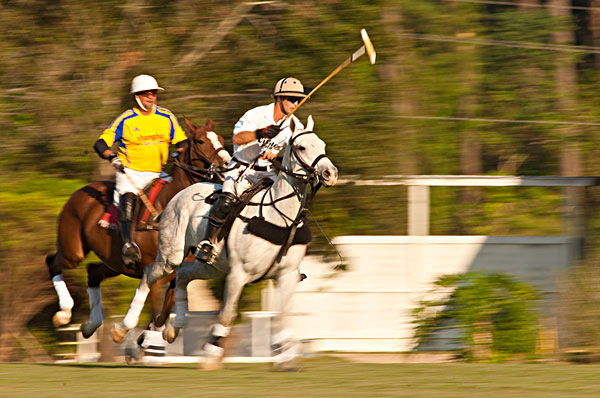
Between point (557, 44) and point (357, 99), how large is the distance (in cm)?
1274

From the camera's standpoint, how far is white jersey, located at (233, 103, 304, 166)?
10156mm

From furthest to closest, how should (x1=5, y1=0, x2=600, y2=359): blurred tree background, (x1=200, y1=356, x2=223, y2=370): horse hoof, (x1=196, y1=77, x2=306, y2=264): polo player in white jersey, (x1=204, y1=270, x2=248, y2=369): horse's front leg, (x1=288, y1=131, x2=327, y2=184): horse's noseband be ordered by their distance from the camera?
(x1=5, y1=0, x2=600, y2=359): blurred tree background
(x1=200, y1=356, x2=223, y2=370): horse hoof
(x1=196, y1=77, x2=306, y2=264): polo player in white jersey
(x1=204, y1=270, x2=248, y2=369): horse's front leg
(x1=288, y1=131, x2=327, y2=184): horse's noseband

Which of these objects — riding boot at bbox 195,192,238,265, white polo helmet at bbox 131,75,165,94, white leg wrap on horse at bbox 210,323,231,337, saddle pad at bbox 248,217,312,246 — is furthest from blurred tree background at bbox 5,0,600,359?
white leg wrap on horse at bbox 210,323,231,337

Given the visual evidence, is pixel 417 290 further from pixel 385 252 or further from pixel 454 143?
pixel 454 143

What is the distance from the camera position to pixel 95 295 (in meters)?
12.2

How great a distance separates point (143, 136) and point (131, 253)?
1.27 metres

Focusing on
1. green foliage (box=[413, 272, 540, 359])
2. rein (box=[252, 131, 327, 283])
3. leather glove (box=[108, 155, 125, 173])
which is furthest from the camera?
green foliage (box=[413, 272, 540, 359])

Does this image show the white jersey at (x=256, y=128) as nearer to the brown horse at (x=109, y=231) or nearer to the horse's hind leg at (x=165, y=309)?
the brown horse at (x=109, y=231)

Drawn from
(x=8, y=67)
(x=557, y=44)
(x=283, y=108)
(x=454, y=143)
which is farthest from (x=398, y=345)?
(x=557, y=44)

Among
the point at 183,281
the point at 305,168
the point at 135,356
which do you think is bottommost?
the point at 135,356

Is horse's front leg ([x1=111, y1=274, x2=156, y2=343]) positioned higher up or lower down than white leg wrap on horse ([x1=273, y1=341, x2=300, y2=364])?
higher up

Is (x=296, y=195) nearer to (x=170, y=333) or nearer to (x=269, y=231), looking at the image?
(x=269, y=231)

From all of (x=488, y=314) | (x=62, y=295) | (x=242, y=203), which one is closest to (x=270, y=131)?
(x=242, y=203)

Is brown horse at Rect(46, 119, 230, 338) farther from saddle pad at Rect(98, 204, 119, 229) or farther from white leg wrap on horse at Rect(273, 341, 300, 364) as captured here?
white leg wrap on horse at Rect(273, 341, 300, 364)
